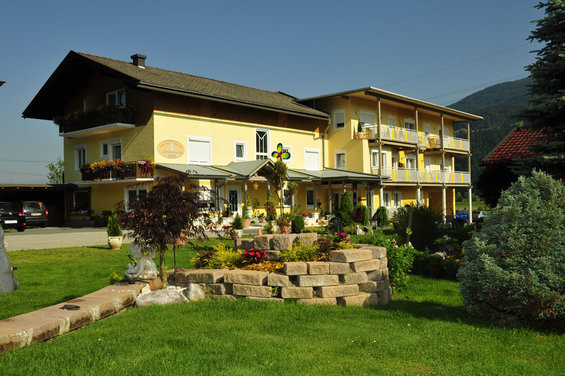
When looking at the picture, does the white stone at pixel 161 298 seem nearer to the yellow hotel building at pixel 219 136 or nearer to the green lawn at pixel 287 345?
the green lawn at pixel 287 345

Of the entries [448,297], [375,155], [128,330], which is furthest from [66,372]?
[375,155]

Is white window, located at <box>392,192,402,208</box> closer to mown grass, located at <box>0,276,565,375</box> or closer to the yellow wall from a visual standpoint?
the yellow wall

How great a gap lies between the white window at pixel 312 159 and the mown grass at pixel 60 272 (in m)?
19.4

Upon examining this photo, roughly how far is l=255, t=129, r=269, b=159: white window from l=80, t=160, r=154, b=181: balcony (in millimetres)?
7856

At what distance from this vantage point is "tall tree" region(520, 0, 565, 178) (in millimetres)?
11070

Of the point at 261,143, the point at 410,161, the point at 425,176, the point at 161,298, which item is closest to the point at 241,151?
the point at 261,143

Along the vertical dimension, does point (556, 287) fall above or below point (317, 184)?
below

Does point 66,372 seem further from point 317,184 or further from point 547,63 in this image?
point 317,184

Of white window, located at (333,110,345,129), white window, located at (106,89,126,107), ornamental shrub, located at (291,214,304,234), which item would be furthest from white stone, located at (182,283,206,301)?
white window, located at (333,110,345,129)

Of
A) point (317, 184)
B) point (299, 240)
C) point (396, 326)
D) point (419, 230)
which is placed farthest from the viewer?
point (317, 184)

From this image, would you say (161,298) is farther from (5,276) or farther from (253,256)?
(5,276)

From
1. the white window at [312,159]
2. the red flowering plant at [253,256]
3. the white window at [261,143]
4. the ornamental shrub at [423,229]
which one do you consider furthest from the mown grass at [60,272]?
the white window at [312,159]

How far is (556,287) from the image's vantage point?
534 centimetres

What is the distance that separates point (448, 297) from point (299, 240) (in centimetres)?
278
